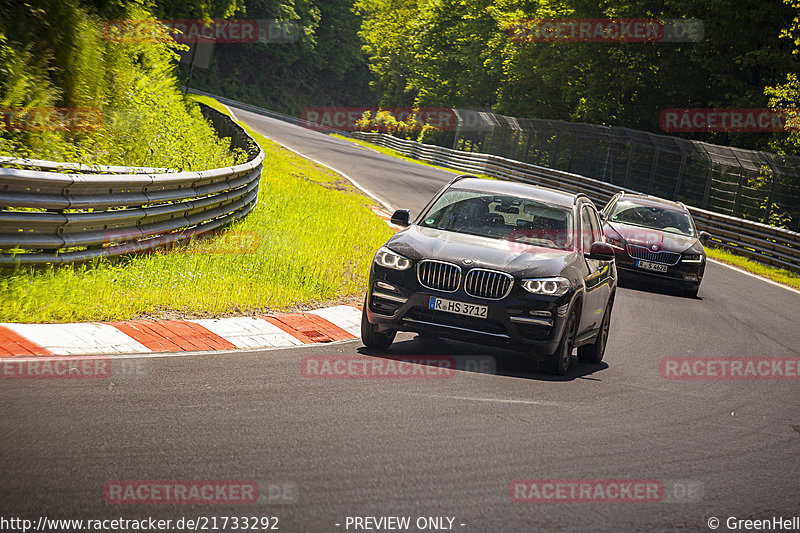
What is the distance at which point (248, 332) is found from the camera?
8898 mm

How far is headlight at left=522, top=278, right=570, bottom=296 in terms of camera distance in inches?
327

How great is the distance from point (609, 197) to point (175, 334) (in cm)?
2832

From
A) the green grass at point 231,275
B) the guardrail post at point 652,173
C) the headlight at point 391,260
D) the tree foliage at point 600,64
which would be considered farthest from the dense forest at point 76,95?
the tree foliage at point 600,64

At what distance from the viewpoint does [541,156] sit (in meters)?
45.3

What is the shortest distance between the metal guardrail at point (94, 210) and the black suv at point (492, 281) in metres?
2.81

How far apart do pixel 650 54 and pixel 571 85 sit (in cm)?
754

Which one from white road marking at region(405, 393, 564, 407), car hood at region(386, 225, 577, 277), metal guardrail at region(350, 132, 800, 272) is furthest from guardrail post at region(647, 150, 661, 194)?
white road marking at region(405, 393, 564, 407)

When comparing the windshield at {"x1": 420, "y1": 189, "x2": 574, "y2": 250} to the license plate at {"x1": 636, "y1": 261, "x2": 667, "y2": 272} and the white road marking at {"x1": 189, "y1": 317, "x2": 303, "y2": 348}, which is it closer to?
the white road marking at {"x1": 189, "y1": 317, "x2": 303, "y2": 348}

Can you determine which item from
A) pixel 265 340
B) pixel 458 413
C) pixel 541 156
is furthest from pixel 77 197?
pixel 541 156

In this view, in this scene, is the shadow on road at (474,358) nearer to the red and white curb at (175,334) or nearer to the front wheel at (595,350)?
the front wheel at (595,350)

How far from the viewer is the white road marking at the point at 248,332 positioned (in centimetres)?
857

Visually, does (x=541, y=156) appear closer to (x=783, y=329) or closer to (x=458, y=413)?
(x=783, y=329)

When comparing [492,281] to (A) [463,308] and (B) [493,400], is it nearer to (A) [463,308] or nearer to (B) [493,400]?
(A) [463,308]

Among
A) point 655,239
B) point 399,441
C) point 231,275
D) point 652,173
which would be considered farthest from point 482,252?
point 652,173
